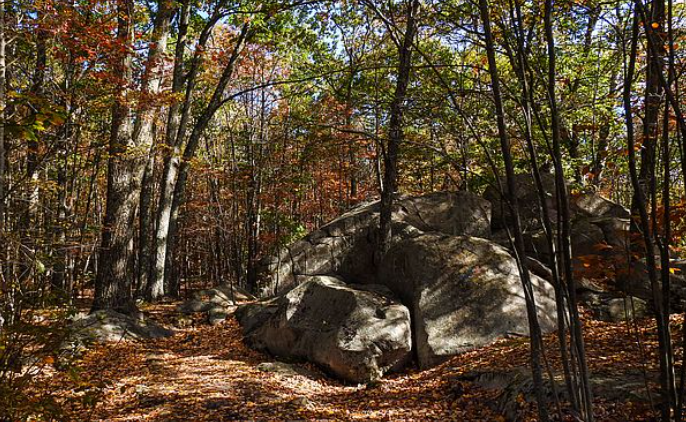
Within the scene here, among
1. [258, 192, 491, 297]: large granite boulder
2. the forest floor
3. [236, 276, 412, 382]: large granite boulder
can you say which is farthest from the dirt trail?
[258, 192, 491, 297]: large granite boulder

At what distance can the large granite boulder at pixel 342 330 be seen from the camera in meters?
6.59

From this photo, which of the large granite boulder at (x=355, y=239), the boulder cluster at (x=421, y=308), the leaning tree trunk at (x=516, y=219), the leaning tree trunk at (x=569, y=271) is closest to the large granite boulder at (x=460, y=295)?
the boulder cluster at (x=421, y=308)

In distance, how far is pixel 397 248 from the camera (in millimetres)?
8492

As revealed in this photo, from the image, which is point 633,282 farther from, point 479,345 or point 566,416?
point 566,416

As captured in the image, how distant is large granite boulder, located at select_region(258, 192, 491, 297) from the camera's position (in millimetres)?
11523

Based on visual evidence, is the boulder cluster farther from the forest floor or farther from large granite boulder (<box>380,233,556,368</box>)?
the forest floor

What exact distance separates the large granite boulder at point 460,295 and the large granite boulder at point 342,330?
0.35 meters

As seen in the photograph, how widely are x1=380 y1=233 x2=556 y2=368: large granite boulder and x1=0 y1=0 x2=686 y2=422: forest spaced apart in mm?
37

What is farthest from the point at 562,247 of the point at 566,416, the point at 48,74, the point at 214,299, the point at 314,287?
the point at 214,299

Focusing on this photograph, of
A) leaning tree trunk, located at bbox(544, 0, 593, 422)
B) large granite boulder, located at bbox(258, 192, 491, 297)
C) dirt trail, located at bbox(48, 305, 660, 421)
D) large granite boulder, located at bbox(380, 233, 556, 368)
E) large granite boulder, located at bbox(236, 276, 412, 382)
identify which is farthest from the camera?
large granite boulder, located at bbox(258, 192, 491, 297)

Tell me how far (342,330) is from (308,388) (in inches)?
40.4

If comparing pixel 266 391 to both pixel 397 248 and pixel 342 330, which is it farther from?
pixel 397 248

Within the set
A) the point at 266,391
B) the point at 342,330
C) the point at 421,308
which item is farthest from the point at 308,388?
the point at 421,308

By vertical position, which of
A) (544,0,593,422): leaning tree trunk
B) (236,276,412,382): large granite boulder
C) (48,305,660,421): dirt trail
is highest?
(544,0,593,422): leaning tree trunk
